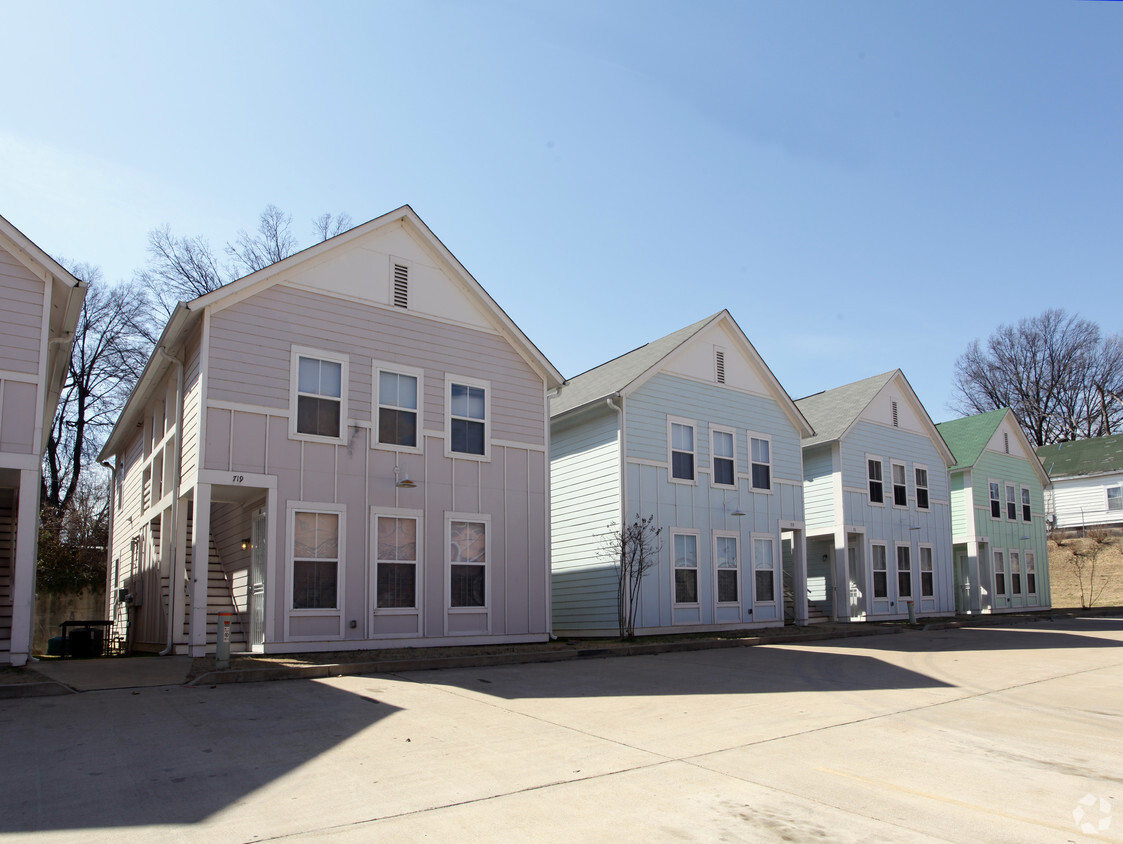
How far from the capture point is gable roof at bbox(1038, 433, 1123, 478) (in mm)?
45750

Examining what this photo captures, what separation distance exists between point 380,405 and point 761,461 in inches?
441

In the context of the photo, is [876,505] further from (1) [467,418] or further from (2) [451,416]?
(2) [451,416]

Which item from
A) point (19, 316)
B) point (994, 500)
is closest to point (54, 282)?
point (19, 316)

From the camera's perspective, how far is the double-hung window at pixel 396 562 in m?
15.3

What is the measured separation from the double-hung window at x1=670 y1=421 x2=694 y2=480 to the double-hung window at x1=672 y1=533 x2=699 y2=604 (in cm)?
147

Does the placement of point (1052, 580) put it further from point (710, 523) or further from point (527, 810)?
point (527, 810)

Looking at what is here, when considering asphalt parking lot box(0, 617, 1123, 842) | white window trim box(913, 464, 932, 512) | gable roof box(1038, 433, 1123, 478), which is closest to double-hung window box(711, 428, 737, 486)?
white window trim box(913, 464, 932, 512)

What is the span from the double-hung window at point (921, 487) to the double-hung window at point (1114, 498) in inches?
927

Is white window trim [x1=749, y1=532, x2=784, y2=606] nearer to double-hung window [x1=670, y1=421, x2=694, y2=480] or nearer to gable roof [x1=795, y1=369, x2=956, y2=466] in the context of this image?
double-hung window [x1=670, y1=421, x2=694, y2=480]

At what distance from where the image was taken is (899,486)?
A: 90.3 ft

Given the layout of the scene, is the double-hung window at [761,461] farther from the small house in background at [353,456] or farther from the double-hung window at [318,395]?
the double-hung window at [318,395]

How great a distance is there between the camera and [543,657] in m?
14.5

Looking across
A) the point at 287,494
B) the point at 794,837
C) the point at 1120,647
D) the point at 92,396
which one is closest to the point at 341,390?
the point at 287,494

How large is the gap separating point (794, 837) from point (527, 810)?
171 centimetres
